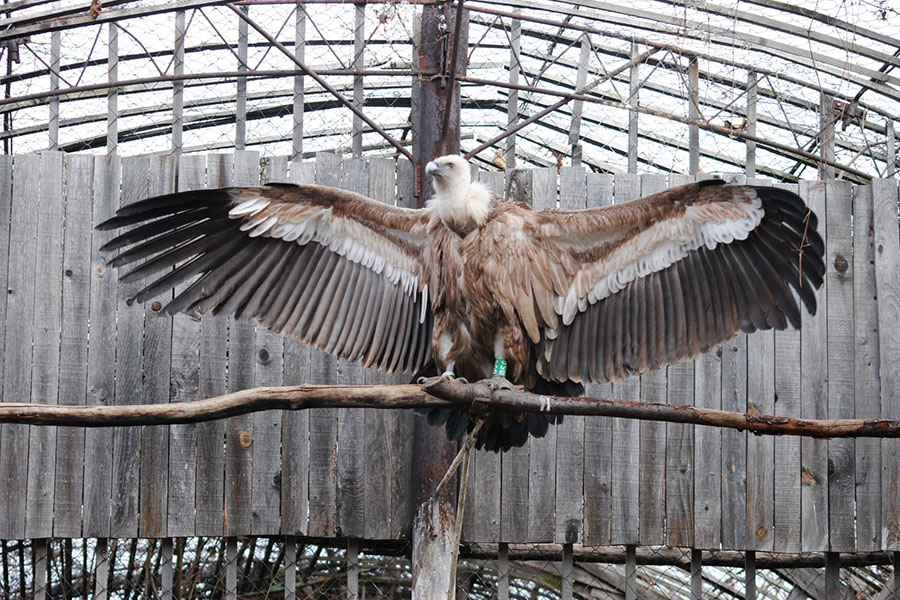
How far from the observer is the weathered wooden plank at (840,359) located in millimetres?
4324

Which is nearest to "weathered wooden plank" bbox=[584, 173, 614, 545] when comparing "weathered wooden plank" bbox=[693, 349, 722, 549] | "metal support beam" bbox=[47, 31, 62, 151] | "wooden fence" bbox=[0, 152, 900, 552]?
"wooden fence" bbox=[0, 152, 900, 552]

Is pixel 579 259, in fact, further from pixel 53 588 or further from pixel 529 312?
pixel 53 588

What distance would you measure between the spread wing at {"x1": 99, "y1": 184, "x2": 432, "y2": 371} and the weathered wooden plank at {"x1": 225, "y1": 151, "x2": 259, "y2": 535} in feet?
1.23

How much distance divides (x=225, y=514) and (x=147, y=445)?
1.50ft

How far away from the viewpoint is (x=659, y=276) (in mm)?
3918

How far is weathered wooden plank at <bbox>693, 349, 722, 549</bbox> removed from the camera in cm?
432

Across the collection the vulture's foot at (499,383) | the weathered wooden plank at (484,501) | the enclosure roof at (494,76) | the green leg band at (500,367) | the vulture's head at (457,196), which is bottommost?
the weathered wooden plank at (484,501)

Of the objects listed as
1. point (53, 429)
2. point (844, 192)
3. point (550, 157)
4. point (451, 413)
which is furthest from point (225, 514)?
point (550, 157)

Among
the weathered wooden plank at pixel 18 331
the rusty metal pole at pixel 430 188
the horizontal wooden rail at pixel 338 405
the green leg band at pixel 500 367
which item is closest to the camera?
the horizontal wooden rail at pixel 338 405

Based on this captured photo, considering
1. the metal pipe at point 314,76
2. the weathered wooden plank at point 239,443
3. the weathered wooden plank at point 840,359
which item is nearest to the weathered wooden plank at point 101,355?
the weathered wooden plank at point 239,443

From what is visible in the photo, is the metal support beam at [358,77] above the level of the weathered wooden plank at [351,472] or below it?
above

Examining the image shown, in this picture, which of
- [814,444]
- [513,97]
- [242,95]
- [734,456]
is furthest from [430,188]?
[814,444]

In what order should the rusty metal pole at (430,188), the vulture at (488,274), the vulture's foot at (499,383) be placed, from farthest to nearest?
the rusty metal pole at (430,188) → the vulture at (488,274) → the vulture's foot at (499,383)

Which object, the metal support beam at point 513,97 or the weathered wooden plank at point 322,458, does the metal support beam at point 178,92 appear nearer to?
the weathered wooden plank at point 322,458
